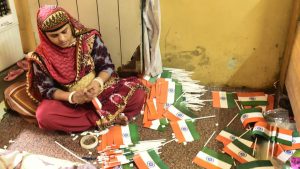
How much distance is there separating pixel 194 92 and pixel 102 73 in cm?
58

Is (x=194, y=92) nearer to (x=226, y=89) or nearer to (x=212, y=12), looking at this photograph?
(x=226, y=89)

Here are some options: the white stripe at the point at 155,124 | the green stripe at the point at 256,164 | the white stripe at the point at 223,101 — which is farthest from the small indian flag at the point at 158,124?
the green stripe at the point at 256,164

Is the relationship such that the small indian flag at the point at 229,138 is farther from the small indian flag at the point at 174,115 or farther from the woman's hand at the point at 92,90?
the woman's hand at the point at 92,90

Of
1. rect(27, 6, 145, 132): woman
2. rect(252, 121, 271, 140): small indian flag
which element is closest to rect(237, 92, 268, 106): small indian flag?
rect(252, 121, 271, 140): small indian flag

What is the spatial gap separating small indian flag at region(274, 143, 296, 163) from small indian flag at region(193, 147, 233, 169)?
210mm

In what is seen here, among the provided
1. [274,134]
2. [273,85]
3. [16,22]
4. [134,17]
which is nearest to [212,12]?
[134,17]

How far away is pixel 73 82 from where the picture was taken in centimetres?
184

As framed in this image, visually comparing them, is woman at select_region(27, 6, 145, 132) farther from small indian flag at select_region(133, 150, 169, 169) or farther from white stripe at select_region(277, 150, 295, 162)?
white stripe at select_region(277, 150, 295, 162)

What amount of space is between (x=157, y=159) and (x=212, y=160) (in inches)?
10.1

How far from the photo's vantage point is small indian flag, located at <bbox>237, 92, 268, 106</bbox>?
1985mm

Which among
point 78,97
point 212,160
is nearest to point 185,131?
point 212,160

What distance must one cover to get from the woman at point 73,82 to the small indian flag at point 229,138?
478mm

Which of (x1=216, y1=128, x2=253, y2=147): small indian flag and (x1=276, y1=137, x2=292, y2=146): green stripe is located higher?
(x1=276, y1=137, x2=292, y2=146): green stripe

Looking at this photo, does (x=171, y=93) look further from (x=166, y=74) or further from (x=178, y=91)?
(x=166, y=74)
